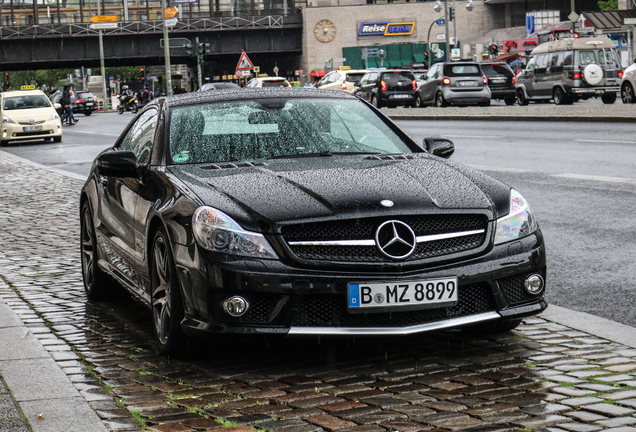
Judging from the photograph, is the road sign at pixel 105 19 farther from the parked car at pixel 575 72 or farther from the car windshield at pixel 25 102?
the parked car at pixel 575 72

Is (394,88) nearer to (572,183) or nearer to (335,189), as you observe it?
(572,183)

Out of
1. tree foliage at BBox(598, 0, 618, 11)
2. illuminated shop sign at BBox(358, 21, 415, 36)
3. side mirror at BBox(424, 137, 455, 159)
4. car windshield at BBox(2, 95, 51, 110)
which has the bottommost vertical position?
car windshield at BBox(2, 95, 51, 110)

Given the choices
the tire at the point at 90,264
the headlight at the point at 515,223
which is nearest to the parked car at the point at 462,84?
the tire at the point at 90,264

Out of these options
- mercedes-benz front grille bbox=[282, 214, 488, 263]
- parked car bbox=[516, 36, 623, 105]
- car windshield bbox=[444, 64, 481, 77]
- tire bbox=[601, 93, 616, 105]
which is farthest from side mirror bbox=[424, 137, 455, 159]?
car windshield bbox=[444, 64, 481, 77]

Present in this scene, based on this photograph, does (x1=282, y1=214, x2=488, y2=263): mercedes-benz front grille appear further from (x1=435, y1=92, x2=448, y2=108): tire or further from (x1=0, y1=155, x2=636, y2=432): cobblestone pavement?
(x1=435, y1=92, x2=448, y2=108): tire

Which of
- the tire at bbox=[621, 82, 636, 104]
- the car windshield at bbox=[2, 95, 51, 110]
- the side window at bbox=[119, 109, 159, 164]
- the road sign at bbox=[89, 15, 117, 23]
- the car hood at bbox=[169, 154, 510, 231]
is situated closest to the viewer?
the car hood at bbox=[169, 154, 510, 231]

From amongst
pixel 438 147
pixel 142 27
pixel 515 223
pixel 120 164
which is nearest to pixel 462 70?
pixel 438 147

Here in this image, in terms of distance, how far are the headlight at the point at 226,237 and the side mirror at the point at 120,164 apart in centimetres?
113

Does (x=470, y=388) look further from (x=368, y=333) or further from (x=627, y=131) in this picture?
(x=627, y=131)

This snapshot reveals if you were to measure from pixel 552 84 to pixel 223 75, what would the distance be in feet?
220

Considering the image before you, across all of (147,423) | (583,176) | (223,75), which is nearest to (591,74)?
(583,176)

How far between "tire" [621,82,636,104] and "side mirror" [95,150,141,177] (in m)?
27.4

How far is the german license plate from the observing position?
4617 mm

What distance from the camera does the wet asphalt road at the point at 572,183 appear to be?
6812 millimetres
